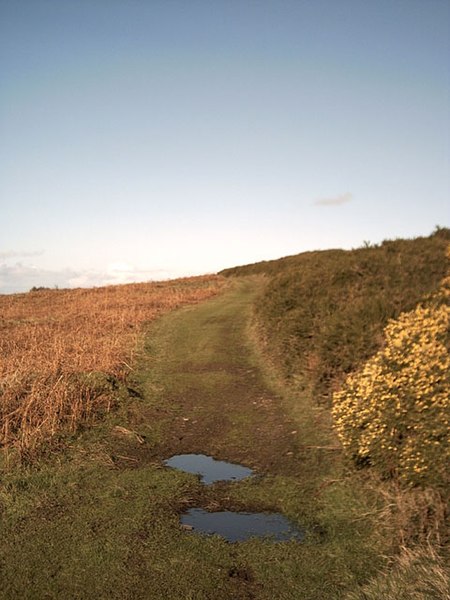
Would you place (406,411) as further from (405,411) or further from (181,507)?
(181,507)

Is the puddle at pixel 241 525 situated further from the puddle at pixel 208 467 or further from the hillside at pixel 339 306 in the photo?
the hillside at pixel 339 306

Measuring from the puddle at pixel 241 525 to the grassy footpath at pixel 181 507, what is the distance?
0.16m

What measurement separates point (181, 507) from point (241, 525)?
0.91 m

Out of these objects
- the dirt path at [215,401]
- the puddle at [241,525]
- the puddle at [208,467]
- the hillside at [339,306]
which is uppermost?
the hillside at [339,306]

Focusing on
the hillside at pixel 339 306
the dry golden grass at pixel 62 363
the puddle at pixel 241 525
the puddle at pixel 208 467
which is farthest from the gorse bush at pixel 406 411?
the dry golden grass at pixel 62 363

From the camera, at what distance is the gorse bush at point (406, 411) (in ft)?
19.6

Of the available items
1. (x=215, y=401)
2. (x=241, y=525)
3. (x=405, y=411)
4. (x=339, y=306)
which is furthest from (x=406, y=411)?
(x=339, y=306)

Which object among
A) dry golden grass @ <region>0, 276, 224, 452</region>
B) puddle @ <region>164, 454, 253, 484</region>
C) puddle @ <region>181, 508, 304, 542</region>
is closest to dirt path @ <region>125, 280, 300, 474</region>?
puddle @ <region>164, 454, 253, 484</region>

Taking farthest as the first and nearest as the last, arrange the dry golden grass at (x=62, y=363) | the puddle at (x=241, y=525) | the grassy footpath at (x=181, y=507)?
1. the dry golden grass at (x=62, y=363)
2. the puddle at (x=241, y=525)
3. the grassy footpath at (x=181, y=507)

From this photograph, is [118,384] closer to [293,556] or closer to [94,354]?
[94,354]

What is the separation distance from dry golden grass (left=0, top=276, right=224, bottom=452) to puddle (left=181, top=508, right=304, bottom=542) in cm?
345

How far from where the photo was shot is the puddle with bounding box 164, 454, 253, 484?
7613 millimetres

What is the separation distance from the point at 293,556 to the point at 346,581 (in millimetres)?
654

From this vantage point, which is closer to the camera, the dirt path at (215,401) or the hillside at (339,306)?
the dirt path at (215,401)
